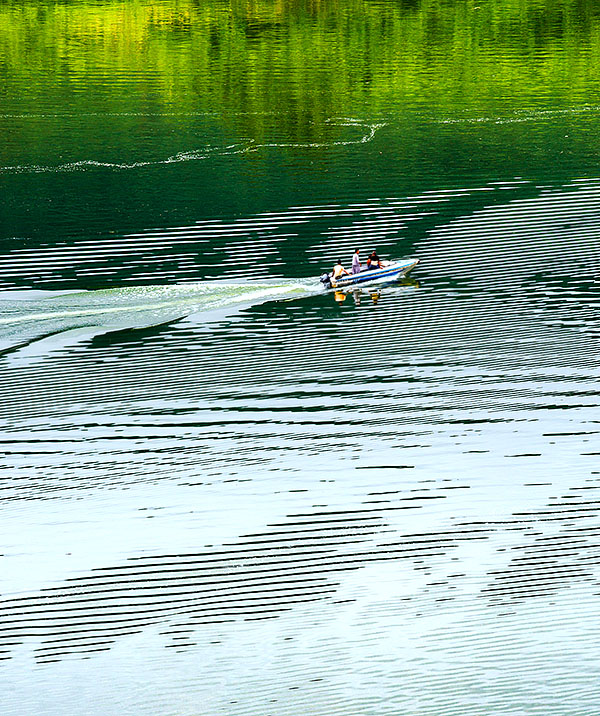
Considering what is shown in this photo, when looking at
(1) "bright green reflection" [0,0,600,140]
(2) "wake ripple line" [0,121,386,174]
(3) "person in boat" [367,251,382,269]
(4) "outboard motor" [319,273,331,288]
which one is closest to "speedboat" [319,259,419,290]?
(4) "outboard motor" [319,273,331,288]

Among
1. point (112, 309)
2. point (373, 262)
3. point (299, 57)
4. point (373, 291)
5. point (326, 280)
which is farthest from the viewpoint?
point (299, 57)

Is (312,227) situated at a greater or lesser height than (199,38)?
lesser

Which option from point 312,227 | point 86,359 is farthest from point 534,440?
point 312,227

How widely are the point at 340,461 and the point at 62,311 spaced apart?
10.6 m

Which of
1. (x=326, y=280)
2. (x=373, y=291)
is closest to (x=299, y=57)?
(x=373, y=291)

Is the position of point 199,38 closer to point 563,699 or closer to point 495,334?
point 495,334

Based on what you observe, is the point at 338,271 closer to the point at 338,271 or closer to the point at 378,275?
the point at 338,271

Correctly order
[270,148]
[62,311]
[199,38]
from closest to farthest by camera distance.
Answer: [62,311] → [270,148] → [199,38]

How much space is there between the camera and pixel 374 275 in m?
31.0

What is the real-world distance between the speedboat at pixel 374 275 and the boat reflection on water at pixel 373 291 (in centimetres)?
19

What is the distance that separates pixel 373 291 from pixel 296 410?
367 inches

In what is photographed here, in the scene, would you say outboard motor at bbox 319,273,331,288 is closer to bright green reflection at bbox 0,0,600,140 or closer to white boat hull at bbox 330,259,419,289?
white boat hull at bbox 330,259,419,289

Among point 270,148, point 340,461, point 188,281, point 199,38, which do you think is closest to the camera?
point 340,461

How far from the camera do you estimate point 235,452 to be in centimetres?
2052
